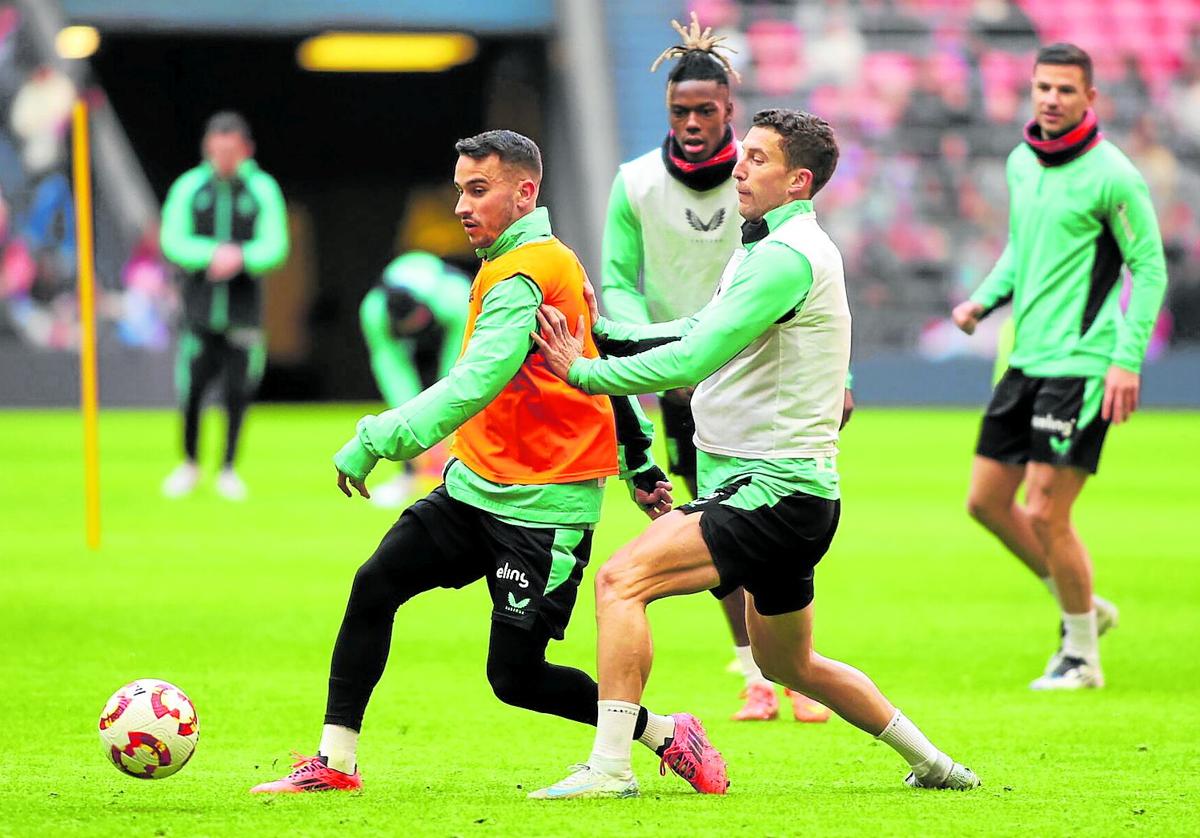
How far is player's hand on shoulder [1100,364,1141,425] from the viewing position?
7.93 meters

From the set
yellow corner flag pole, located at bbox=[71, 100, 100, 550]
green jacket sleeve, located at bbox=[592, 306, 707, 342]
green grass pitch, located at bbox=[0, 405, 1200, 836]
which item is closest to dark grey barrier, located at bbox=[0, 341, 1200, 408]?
green grass pitch, located at bbox=[0, 405, 1200, 836]

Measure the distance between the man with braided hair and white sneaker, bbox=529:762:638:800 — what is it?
5.99 feet

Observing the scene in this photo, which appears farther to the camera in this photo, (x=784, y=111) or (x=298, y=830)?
(x=784, y=111)

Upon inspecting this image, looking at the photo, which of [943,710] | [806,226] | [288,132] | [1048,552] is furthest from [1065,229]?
[288,132]

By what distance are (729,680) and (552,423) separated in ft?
9.27

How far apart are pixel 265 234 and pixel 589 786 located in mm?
10355

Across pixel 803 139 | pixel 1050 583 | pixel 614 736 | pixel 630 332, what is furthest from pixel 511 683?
pixel 1050 583

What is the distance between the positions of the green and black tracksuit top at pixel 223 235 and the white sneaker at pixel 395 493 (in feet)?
5.58

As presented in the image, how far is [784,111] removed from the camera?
18.9ft

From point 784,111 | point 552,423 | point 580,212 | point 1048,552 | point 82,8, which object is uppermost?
point 82,8

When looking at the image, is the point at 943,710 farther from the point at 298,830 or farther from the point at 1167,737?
the point at 298,830

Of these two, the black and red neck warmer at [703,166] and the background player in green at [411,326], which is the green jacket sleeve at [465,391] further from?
the background player in green at [411,326]

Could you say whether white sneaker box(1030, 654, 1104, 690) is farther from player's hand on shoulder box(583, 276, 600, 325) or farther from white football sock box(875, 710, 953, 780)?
player's hand on shoulder box(583, 276, 600, 325)

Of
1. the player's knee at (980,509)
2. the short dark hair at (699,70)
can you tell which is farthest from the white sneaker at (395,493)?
the short dark hair at (699,70)
